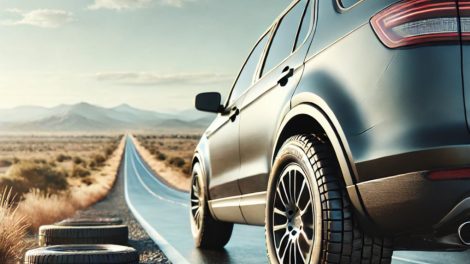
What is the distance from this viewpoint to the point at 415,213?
3787mm

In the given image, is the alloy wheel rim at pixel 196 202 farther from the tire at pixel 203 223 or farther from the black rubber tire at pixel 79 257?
the black rubber tire at pixel 79 257

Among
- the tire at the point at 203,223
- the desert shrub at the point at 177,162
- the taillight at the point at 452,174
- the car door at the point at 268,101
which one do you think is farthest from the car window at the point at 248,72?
the desert shrub at the point at 177,162

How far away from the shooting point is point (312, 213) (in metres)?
4.58

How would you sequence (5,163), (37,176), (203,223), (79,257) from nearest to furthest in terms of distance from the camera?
(79,257), (203,223), (37,176), (5,163)

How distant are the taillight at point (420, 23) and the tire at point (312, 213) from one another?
0.90 metres

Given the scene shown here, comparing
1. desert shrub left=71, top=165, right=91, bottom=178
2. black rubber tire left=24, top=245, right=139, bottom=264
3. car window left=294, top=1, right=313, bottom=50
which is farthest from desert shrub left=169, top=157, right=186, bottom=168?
car window left=294, top=1, right=313, bottom=50

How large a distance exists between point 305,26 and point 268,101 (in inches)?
26.3

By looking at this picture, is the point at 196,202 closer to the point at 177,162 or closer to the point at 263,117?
the point at 263,117

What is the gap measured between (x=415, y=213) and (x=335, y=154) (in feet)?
2.64

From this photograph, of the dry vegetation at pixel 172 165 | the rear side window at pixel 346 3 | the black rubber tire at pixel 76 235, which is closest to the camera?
the rear side window at pixel 346 3

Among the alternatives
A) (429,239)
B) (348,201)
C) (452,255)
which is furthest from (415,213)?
(452,255)

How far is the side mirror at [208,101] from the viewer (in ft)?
25.2

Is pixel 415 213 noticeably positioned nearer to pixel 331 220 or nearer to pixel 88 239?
pixel 331 220

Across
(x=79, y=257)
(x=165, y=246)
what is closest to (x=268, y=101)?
(x=79, y=257)
